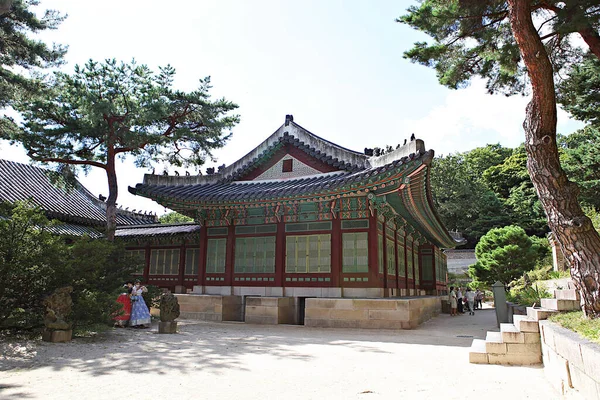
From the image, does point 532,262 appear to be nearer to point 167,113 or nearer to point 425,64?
point 425,64

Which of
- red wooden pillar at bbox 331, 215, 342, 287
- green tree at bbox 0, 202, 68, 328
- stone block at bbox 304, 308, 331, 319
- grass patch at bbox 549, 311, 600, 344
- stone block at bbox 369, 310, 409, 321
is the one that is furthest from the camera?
red wooden pillar at bbox 331, 215, 342, 287

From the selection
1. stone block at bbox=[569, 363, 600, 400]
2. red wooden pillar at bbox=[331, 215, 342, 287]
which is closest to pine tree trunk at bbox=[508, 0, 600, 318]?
stone block at bbox=[569, 363, 600, 400]

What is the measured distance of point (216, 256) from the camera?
16859 millimetres

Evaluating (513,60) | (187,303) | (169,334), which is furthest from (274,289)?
(513,60)

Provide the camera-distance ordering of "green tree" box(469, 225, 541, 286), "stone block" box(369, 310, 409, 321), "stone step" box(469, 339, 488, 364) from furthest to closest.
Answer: "green tree" box(469, 225, 541, 286) → "stone block" box(369, 310, 409, 321) → "stone step" box(469, 339, 488, 364)

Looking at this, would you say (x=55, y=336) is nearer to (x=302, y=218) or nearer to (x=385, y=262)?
(x=302, y=218)

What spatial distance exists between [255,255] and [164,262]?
697 centimetres

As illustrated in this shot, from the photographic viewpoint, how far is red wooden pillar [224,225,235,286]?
641 inches

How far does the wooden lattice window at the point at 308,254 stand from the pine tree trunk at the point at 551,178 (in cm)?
812

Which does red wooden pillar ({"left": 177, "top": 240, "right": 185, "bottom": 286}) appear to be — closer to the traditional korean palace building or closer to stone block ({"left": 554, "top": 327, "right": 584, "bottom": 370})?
the traditional korean palace building

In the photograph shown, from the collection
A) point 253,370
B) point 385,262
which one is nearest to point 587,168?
point 385,262

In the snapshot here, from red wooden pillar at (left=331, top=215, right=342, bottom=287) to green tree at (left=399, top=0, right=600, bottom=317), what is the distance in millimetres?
5908

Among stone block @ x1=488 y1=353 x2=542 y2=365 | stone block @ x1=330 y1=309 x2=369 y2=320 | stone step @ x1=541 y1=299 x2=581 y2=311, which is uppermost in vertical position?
stone step @ x1=541 y1=299 x2=581 y2=311

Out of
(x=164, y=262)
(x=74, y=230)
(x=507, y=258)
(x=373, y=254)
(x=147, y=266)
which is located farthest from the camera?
(x=507, y=258)
